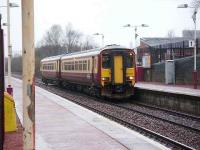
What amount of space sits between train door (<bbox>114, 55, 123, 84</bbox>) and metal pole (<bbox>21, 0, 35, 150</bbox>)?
2292 cm

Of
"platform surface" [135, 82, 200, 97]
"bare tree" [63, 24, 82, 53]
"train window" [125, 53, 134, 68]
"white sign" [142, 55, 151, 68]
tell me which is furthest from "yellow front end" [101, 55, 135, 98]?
"bare tree" [63, 24, 82, 53]

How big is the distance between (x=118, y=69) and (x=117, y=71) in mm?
131

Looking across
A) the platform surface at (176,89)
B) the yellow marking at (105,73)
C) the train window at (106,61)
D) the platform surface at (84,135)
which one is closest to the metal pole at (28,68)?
the platform surface at (84,135)

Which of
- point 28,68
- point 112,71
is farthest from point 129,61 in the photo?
point 28,68

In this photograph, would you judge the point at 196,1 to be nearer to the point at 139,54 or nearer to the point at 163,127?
the point at 139,54

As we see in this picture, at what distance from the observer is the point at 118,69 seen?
30406mm

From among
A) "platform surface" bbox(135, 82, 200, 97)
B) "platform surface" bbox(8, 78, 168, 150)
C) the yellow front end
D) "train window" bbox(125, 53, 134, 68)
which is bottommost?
"platform surface" bbox(8, 78, 168, 150)

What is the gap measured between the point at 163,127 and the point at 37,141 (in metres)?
6.66

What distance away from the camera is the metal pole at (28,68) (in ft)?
23.8

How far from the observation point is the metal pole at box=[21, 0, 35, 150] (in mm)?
7261

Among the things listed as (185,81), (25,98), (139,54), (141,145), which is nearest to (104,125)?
(141,145)

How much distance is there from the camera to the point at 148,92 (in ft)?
101

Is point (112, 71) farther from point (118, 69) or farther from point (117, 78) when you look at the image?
point (117, 78)

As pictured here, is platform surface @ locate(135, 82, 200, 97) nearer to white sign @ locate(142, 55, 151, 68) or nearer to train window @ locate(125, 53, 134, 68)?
train window @ locate(125, 53, 134, 68)
